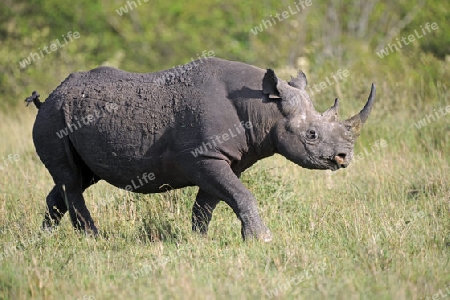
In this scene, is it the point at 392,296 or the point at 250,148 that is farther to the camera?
the point at 250,148

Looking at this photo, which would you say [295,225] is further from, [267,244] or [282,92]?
[282,92]

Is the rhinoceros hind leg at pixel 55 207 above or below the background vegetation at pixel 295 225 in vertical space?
above

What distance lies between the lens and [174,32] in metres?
24.9

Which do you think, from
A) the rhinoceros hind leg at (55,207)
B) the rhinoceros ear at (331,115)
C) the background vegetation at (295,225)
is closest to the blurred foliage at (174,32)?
the background vegetation at (295,225)

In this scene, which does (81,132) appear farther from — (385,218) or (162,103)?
(385,218)

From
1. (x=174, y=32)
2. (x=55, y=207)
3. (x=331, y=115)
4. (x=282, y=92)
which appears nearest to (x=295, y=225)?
(x=331, y=115)

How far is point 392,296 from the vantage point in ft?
17.5

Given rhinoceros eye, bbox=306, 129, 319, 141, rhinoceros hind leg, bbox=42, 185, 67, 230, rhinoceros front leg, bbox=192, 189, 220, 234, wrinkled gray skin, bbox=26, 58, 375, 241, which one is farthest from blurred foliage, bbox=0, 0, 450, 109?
rhinoceros eye, bbox=306, 129, 319, 141

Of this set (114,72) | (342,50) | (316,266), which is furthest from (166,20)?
(316,266)

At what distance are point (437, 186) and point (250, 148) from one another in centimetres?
251

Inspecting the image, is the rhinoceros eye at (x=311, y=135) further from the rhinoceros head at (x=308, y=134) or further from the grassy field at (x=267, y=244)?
the grassy field at (x=267, y=244)

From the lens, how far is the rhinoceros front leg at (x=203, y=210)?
7.58m

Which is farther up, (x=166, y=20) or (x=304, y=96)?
(x=166, y=20)

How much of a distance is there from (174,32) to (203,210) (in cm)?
1791
